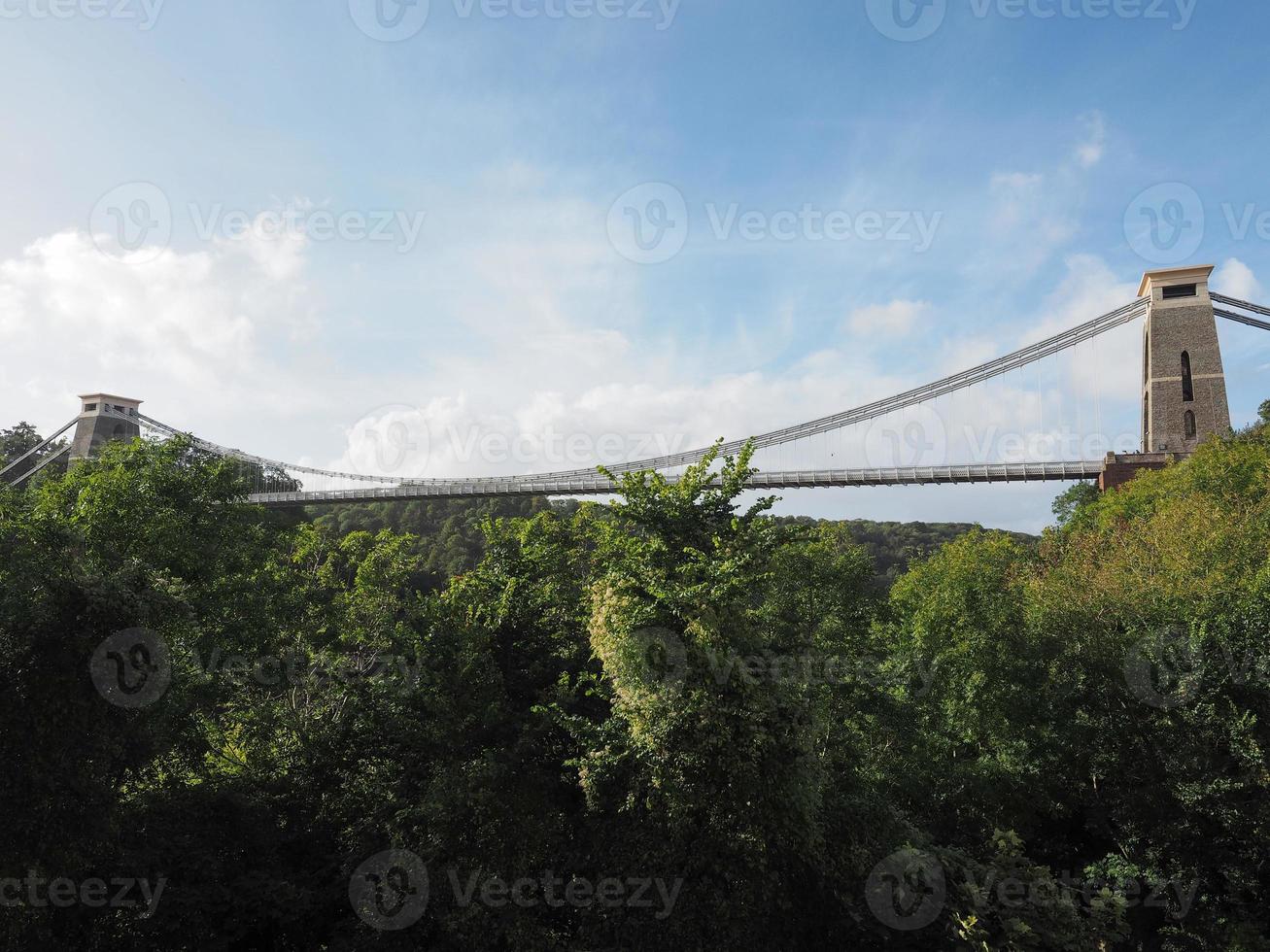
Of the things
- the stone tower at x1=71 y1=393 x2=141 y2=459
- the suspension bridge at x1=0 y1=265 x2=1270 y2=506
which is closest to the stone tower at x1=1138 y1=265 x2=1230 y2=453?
the suspension bridge at x1=0 y1=265 x2=1270 y2=506

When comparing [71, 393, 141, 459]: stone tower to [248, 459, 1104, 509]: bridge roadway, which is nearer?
[248, 459, 1104, 509]: bridge roadway

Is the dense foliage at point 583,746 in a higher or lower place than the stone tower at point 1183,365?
lower

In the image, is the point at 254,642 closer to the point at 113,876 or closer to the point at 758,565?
the point at 113,876

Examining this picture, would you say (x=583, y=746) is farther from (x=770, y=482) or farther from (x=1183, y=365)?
(x=1183, y=365)

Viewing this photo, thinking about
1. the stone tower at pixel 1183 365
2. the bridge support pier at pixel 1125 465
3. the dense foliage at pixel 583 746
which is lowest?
the dense foliage at pixel 583 746

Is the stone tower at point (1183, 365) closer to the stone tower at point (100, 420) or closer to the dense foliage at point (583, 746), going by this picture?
the dense foliage at point (583, 746)

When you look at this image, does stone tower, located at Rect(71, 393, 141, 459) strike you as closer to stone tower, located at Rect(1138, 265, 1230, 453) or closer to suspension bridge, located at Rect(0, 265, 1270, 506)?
suspension bridge, located at Rect(0, 265, 1270, 506)

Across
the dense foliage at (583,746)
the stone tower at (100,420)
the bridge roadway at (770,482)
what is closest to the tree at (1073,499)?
the bridge roadway at (770,482)
